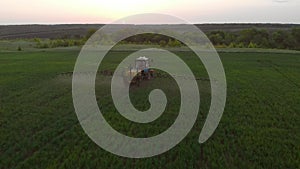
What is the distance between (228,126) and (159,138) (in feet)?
11.9

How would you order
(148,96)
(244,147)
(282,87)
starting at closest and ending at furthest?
(244,147)
(148,96)
(282,87)

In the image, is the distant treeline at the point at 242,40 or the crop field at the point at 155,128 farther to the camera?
the distant treeline at the point at 242,40

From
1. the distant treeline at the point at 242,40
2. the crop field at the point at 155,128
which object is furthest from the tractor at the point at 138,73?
the distant treeline at the point at 242,40

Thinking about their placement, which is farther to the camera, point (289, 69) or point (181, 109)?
point (289, 69)

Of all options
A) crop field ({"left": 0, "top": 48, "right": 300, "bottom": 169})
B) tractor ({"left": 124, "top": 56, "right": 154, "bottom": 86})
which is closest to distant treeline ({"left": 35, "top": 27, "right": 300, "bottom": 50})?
tractor ({"left": 124, "top": 56, "right": 154, "bottom": 86})

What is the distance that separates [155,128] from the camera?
14008 mm

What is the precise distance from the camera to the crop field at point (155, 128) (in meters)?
11.1

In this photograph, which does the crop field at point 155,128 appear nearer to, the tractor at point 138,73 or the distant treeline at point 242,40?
the tractor at point 138,73

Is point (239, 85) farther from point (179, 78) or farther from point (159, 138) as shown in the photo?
point (159, 138)

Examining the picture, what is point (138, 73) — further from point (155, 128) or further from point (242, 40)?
point (242, 40)

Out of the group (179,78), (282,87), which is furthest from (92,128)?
(282,87)

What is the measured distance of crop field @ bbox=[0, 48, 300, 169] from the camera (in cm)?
1108

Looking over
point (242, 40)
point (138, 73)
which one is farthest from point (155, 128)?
point (242, 40)

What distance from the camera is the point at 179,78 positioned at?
24.5 meters
